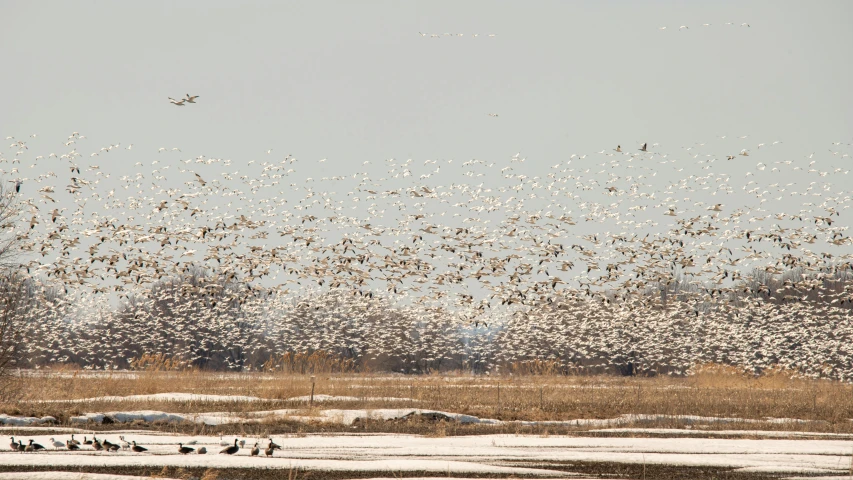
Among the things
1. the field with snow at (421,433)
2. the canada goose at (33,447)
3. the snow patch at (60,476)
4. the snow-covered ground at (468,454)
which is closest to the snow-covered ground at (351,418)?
the field with snow at (421,433)

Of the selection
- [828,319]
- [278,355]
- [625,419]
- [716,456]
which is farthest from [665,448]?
[278,355]

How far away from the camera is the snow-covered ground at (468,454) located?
44.2 ft

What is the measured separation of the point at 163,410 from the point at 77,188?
9.26 metres

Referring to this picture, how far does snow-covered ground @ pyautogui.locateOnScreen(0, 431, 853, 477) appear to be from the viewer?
1348 cm

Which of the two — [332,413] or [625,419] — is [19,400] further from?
[625,419]

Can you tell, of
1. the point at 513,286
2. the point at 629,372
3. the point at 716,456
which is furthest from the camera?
the point at 629,372

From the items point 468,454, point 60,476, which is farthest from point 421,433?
point 60,476

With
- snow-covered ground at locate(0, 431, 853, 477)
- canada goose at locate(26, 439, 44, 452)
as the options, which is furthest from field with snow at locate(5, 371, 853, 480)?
canada goose at locate(26, 439, 44, 452)

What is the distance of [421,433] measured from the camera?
19875 mm

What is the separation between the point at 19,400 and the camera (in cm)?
2511

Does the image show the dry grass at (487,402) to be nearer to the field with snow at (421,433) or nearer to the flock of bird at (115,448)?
the field with snow at (421,433)

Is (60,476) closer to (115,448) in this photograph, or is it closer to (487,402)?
(115,448)

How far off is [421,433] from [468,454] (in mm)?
4384

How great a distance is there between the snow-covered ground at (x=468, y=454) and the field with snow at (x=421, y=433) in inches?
1.3
